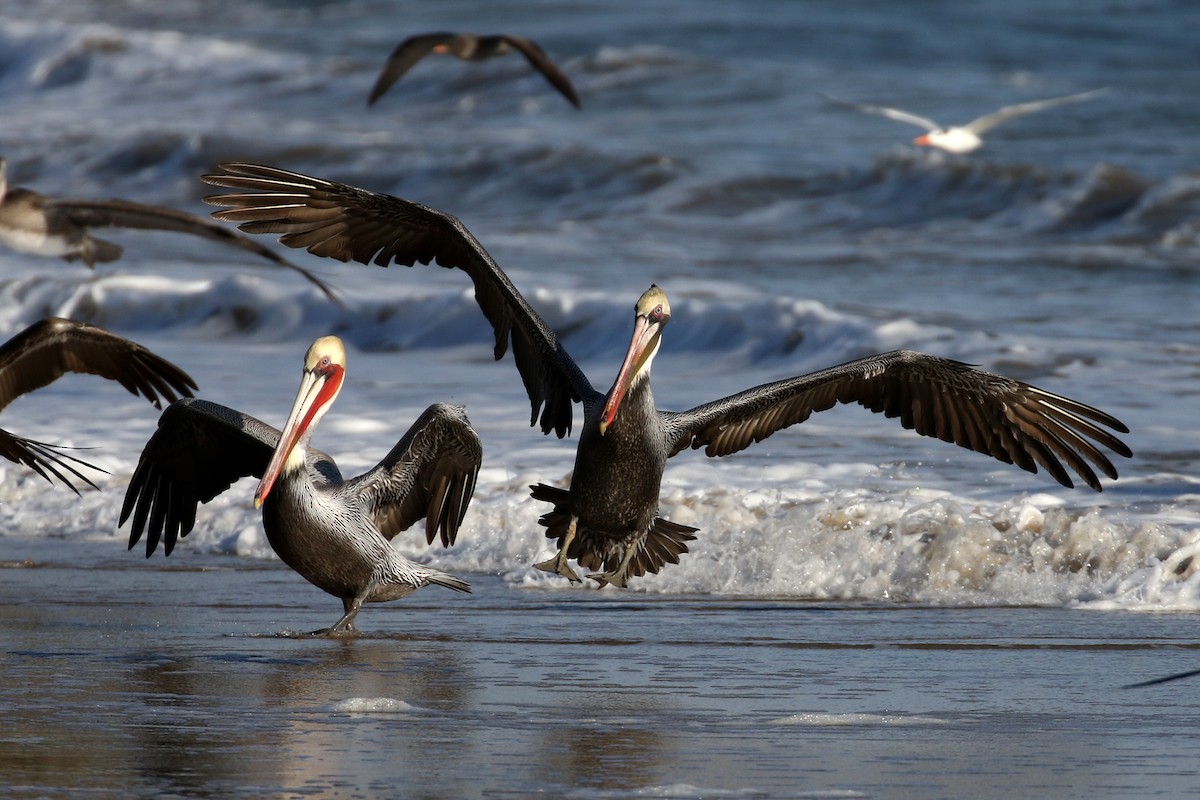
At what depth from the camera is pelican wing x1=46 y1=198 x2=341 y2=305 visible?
34.1 feet

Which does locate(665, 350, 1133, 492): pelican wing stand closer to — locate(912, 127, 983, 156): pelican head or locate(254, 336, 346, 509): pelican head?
locate(254, 336, 346, 509): pelican head

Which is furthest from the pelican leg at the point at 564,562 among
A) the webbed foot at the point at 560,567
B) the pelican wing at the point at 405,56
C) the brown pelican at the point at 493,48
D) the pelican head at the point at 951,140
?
the pelican wing at the point at 405,56

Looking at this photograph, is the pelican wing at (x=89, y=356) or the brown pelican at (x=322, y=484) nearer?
the brown pelican at (x=322, y=484)

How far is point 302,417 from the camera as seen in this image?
24.8 feet

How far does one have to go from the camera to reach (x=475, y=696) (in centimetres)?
627

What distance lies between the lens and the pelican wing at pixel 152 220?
10.4 metres

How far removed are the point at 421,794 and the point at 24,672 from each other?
7.53ft

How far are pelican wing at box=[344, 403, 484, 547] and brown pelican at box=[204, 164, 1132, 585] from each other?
12.4 inches

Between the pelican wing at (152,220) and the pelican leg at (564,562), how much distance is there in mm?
2073

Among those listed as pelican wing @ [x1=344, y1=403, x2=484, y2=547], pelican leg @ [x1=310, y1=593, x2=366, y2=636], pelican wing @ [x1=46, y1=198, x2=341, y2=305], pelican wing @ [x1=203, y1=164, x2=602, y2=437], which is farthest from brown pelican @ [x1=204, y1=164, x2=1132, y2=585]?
pelican wing @ [x1=46, y1=198, x2=341, y2=305]

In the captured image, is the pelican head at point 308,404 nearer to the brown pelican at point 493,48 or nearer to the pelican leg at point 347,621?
the pelican leg at point 347,621

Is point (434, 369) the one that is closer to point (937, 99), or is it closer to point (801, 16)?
point (937, 99)

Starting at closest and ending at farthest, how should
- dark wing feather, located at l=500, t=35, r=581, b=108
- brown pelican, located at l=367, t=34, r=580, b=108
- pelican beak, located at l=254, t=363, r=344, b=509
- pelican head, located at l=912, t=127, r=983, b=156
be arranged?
1. pelican beak, located at l=254, t=363, r=344, b=509
2. dark wing feather, located at l=500, t=35, r=581, b=108
3. brown pelican, located at l=367, t=34, r=580, b=108
4. pelican head, located at l=912, t=127, r=983, b=156

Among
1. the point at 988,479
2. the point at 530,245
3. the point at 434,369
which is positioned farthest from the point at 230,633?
the point at 530,245
